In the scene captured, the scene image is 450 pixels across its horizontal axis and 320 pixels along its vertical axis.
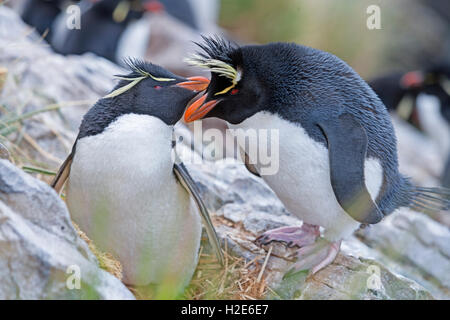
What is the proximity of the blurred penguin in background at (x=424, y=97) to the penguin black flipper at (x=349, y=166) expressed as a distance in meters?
5.40

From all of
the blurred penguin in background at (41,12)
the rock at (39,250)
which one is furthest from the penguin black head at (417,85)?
the rock at (39,250)

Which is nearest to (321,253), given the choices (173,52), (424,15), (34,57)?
(34,57)

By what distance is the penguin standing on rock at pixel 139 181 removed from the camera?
207 cm

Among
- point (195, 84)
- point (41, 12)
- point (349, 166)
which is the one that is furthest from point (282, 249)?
point (41, 12)

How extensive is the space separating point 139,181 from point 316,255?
2.64 ft

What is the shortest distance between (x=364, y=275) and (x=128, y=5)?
202 inches

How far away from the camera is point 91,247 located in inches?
83.4

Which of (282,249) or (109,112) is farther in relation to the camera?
(282,249)

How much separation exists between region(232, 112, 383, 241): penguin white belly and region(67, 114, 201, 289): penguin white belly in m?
0.37

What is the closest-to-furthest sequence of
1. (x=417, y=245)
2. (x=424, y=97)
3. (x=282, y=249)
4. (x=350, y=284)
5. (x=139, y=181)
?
(x=139, y=181) → (x=350, y=284) → (x=282, y=249) → (x=417, y=245) → (x=424, y=97)

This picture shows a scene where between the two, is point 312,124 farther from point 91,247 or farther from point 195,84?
point 91,247

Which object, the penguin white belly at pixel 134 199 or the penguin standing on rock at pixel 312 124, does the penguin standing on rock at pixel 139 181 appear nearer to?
the penguin white belly at pixel 134 199

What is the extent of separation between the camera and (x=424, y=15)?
11.6 m
